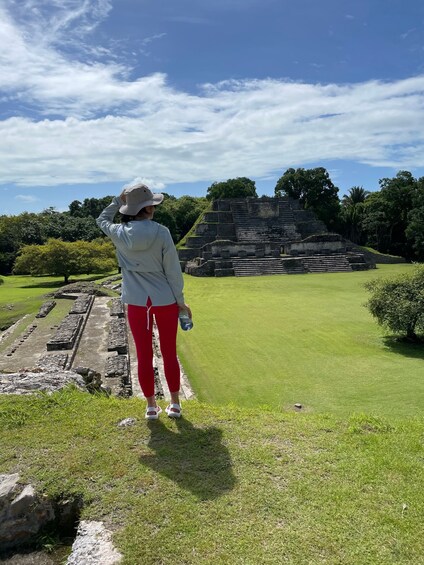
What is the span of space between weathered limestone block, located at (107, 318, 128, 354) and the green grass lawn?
287 inches

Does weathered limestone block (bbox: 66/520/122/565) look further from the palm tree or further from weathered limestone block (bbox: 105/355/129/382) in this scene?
the palm tree

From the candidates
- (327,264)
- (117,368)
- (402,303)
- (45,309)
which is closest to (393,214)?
(327,264)

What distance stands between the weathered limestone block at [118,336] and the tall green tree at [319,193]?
3486cm

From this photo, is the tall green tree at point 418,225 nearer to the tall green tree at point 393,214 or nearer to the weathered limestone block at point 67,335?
the tall green tree at point 393,214

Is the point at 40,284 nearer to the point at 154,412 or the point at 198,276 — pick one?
the point at 198,276

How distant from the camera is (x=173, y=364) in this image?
3922mm

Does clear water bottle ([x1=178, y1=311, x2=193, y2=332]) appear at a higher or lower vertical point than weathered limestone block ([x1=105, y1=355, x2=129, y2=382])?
higher

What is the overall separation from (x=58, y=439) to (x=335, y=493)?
217 cm

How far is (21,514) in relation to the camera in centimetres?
284

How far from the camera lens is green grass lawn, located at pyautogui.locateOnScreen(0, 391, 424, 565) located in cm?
244

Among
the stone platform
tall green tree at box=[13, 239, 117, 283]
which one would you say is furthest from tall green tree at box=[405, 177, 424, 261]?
the stone platform

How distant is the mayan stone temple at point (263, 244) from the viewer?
32.2m

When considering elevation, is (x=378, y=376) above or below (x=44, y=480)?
below

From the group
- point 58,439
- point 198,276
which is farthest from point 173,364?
point 198,276
